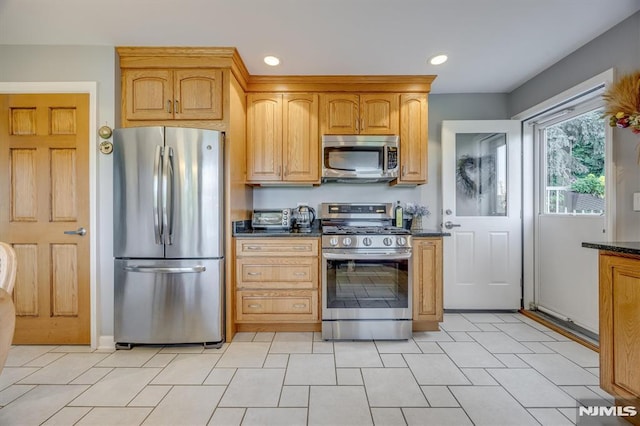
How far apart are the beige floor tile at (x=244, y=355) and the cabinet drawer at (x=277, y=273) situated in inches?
18.6

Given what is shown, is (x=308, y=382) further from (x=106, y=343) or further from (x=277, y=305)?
(x=106, y=343)

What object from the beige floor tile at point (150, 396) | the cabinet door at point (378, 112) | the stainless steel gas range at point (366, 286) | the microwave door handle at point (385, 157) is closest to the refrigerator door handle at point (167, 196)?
the beige floor tile at point (150, 396)

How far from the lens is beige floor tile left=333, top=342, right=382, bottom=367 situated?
2.14 meters

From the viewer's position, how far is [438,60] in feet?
8.45

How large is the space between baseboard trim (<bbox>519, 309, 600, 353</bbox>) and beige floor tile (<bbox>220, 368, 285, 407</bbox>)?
242 cm

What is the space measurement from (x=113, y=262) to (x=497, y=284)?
3662mm

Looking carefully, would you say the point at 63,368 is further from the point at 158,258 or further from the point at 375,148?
the point at 375,148

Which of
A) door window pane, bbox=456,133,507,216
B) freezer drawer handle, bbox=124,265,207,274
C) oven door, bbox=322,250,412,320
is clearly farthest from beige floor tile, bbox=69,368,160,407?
door window pane, bbox=456,133,507,216

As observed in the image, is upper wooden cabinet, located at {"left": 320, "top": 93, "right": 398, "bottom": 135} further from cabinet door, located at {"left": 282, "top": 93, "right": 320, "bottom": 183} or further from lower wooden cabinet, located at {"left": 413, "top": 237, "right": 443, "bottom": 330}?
lower wooden cabinet, located at {"left": 413, "top": 237, "right": 443, "bottom": 330}

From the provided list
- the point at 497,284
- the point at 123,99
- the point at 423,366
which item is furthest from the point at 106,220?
the point at 497,284

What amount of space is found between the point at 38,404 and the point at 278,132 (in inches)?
100

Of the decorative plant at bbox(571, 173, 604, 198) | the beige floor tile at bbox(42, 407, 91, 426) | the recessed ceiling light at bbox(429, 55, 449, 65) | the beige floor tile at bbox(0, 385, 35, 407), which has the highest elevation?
the recessed ceiling light at bbox(429, 55, 449, 65)

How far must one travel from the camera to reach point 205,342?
93.8 inches

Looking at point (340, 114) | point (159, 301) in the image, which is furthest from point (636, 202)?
point (159, 301)
